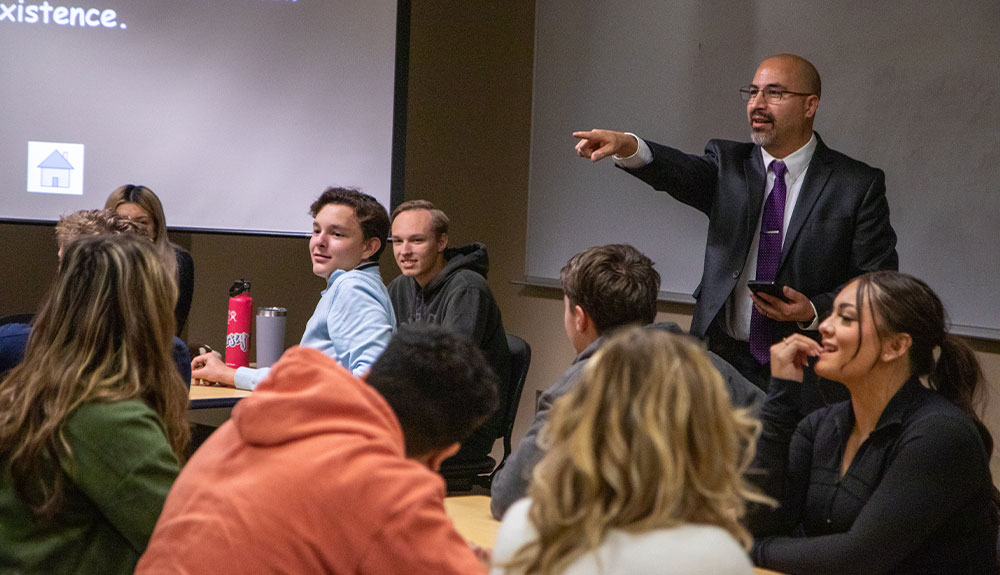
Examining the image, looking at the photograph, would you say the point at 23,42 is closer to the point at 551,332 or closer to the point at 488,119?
the point at 488,119

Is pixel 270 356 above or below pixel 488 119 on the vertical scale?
below

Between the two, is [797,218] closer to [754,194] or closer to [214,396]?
[754,194]

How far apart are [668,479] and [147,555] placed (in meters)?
0.70

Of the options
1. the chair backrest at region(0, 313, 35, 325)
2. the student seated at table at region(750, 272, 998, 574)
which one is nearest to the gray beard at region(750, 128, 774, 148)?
the student seated at table at region(750, 272, 998, 574)

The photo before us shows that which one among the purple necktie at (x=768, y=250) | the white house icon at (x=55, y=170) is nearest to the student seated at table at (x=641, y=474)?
the purple necktie at (x=768, y=250)

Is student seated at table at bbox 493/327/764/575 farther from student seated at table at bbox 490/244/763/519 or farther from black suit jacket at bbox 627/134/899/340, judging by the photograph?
black suit jacket at bbox 627/134/899/340

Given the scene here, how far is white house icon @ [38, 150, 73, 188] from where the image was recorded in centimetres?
426

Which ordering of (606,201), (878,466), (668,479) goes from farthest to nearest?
(606,201) → (878,466) → (668,479)

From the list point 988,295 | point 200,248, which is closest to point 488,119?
point 200,248

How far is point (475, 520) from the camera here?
2123 millimetres

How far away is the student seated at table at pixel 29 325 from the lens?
7.25ft

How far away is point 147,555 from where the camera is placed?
1.34 metres

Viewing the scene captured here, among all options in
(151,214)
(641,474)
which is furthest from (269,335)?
(641,474)

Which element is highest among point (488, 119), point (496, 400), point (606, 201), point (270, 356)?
point (488, 119)
